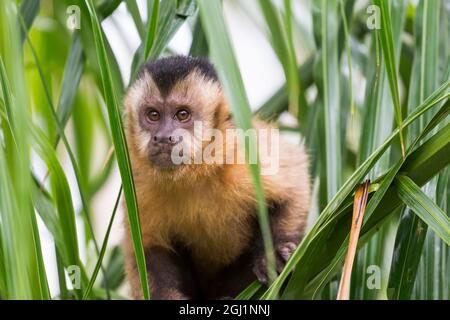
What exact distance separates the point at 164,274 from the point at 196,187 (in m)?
0.41

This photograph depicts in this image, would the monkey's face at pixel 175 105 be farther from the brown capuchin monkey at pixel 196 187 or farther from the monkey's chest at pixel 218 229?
the monkey's chest at pixel 218 229

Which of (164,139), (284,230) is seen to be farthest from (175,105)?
(284,230)

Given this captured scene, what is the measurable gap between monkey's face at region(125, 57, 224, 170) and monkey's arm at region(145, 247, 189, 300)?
0.44 metres

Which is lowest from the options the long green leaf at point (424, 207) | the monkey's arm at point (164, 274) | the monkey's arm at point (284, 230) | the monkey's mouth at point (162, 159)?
the monkey's arm at point (164, 274)

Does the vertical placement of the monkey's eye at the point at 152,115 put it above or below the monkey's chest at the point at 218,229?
above

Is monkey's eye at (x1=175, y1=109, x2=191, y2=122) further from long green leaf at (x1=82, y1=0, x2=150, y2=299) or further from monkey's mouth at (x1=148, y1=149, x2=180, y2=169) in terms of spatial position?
long green leaf at (x1=82, y1=0, x2=150, y2=299)

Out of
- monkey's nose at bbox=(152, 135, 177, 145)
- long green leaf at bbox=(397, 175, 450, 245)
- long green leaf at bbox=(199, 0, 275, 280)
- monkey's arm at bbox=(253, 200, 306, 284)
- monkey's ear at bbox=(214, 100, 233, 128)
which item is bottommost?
monkey's arm at bbox=(253, 200, 306, 284)

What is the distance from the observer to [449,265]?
2352mm

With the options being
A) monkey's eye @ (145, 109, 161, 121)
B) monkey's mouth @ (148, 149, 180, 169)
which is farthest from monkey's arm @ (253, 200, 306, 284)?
Answer: monkey's eye @ (145, 109, 161, 121)

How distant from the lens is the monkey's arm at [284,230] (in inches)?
122

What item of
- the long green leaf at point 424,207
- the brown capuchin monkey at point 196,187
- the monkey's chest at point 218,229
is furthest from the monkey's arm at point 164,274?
the long green leaf at point 424,207

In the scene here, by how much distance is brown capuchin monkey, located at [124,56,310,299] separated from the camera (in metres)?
3.16

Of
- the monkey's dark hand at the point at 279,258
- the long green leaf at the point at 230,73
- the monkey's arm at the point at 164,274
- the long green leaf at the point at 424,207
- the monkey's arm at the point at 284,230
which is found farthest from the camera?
the monkey's arm at the point at 164,274

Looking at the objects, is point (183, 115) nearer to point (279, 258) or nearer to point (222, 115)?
point (222, 115)
